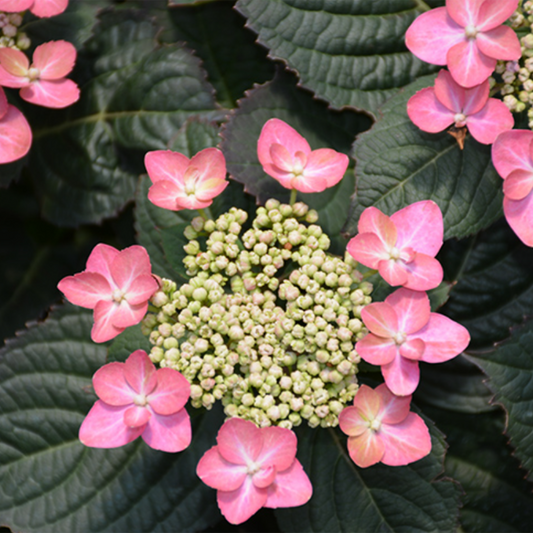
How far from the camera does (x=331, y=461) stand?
1.13m

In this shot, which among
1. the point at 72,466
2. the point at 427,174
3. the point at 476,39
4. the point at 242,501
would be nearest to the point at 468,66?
the point at 476,39

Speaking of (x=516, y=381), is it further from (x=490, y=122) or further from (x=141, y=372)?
(x=141, y=372)

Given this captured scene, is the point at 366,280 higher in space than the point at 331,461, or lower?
higher

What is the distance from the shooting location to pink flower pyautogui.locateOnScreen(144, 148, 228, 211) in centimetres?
99

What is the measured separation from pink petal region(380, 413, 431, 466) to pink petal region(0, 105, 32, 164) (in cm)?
83

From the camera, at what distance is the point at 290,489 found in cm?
89

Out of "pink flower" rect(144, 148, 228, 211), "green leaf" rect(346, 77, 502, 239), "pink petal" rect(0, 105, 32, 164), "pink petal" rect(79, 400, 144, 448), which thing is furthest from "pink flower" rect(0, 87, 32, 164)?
"green leaf" rect(346, 77, 502, 239)

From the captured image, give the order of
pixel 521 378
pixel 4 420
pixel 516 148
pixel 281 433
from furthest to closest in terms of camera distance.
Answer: pixel 4 420 → pixel 521 378 → pixel 516 148 → pixel 281 433

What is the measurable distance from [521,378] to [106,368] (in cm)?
75

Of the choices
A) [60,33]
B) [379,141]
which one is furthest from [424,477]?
[60,33]

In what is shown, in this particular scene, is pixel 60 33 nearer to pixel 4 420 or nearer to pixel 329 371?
pixel 4 420

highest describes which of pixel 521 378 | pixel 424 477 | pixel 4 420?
pixel 521 378

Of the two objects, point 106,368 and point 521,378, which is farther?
point 521,378

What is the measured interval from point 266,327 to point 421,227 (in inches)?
11.8
